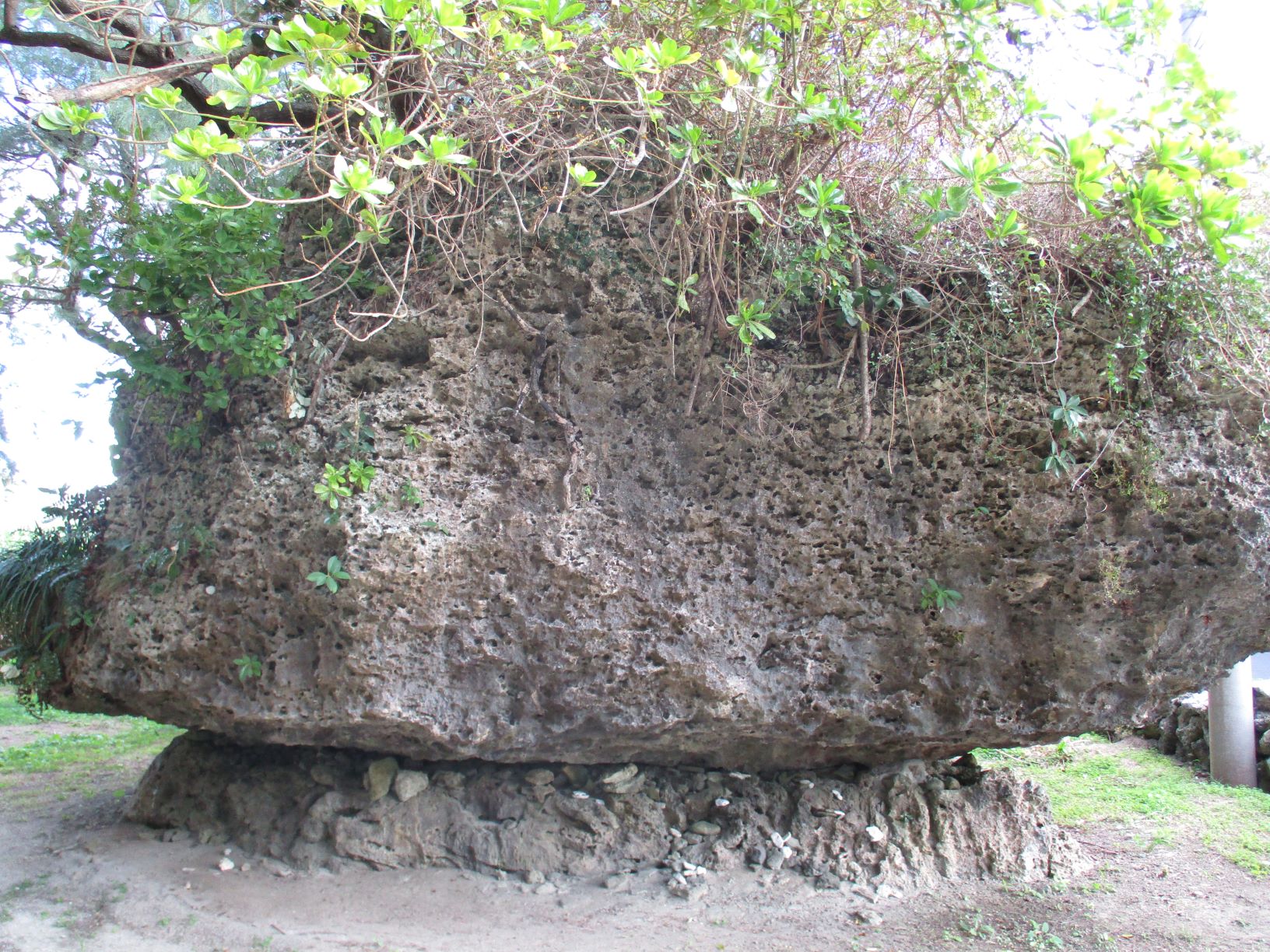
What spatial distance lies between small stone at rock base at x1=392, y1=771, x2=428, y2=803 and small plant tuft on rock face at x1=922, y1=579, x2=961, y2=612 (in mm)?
2497

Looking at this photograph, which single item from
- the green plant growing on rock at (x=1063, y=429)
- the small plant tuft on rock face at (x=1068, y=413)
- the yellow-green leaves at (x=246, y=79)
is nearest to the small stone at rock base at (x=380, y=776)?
the yellow-green leaves at (x=246, y=79)

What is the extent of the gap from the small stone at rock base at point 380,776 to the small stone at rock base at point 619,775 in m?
1.02

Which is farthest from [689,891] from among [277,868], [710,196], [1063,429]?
[710,196]

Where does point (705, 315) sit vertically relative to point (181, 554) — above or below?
above

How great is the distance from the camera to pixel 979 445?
369 centimetres

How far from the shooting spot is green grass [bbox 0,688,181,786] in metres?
5.73

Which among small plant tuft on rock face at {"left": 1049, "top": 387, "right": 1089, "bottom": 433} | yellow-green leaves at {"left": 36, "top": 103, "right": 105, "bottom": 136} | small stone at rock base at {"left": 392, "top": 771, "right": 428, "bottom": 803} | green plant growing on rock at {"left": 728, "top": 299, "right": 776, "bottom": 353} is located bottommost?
small stone at rock base at {"left": 392, "top": 771, "right": 428, "bottom": 803}

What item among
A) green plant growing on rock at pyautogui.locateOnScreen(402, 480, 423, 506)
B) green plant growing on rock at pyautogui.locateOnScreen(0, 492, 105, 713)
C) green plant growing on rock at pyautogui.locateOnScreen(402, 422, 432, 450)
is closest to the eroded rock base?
green plant growing on rock at pyautogui.locateOnScreen(0, 492, 105, 713)

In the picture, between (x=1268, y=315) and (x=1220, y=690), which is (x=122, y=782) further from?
(x=1220, y=690)

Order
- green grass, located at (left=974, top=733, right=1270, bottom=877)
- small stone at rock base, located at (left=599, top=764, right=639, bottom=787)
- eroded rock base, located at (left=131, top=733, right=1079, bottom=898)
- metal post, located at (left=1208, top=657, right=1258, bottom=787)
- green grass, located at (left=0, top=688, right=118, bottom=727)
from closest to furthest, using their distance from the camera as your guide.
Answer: eroded rock base, located at (left=131, top=733, right=1079, bottom=898)
small stone at rock base, located at (left=599, top=764, right=639, bottom=787)
green grass, located at (left=974, top=733, right=1270, bottom=877)
metal post, located at (left=1208, top=657, right=1258, bottom=787)
green grass, located at (left=0, top=688, right=118, bottom=727)

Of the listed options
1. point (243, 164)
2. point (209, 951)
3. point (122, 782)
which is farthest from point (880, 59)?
point (122, 782)

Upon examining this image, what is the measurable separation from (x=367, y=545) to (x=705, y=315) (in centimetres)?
176

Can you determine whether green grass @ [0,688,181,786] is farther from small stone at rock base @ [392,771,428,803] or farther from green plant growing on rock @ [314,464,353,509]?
green plant growing on rock @ [314,464,353,509]

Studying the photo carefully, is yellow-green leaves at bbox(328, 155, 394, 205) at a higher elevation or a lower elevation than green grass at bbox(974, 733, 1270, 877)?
higher
